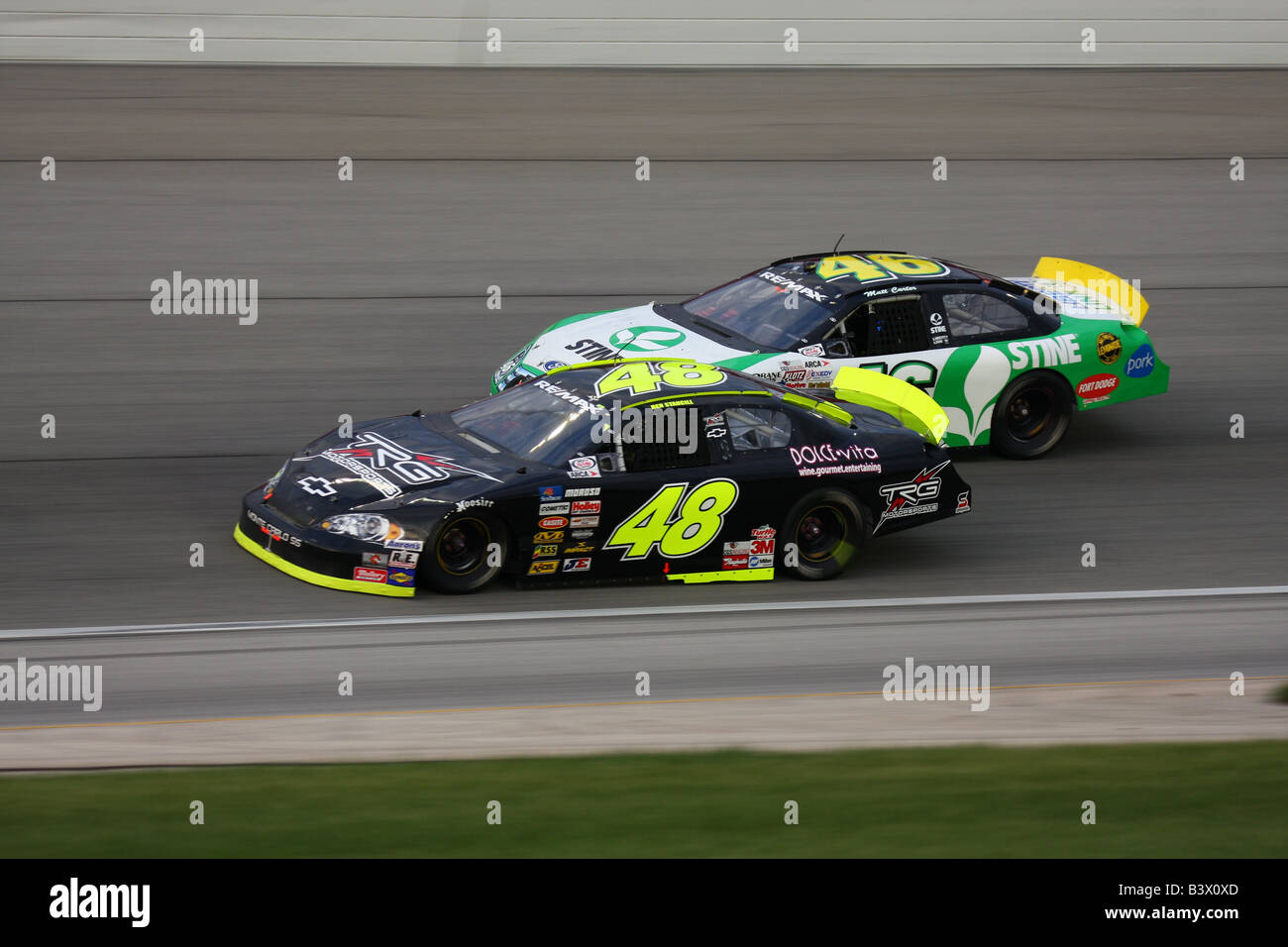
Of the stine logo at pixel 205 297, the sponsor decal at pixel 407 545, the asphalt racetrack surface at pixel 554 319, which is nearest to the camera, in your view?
the asphalt racetrack surface at pixel 554 319

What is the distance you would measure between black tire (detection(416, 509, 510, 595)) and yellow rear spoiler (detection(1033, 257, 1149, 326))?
667 centimetres

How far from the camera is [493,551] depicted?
984cm

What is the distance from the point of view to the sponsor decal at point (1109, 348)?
13.6 m

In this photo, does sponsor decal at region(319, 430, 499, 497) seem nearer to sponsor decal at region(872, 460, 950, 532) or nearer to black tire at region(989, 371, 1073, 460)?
sponsor decal at region(872, 460, 950, 532)

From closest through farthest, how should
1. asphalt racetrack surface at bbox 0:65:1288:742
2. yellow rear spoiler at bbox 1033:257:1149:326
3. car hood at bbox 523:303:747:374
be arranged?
asphalt racetrack surface at bbox 0:65:1288:742, car hood at bbox 523:303:747:374, yellow rear spoiler at bbox 1033:257:1149:326

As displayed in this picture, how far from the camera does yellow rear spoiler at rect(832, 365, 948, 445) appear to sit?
1169cm

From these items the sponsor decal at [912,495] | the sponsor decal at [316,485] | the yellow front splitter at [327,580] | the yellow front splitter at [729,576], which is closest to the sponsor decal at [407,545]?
the yellow front splitter at [327,580]

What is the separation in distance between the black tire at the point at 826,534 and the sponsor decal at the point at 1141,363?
416 centimetres

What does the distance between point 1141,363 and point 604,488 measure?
19.8 ft

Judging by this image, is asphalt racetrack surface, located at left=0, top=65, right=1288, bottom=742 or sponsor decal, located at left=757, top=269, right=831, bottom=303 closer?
asphalt racetrack surface, located at left=0, top=65, right=1288, bottom=742

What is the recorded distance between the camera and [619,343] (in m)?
12.6

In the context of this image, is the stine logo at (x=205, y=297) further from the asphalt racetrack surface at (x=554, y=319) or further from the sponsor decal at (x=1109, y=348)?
the sponsor decal at (x=1109, y=348)

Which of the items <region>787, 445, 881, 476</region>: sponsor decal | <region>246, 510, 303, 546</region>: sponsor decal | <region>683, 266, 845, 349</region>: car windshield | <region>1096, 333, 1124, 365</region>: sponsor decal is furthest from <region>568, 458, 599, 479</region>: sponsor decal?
<region>1096, 333, 1124, 365</region>: sponsor decal

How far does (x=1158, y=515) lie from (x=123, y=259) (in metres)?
10.9
